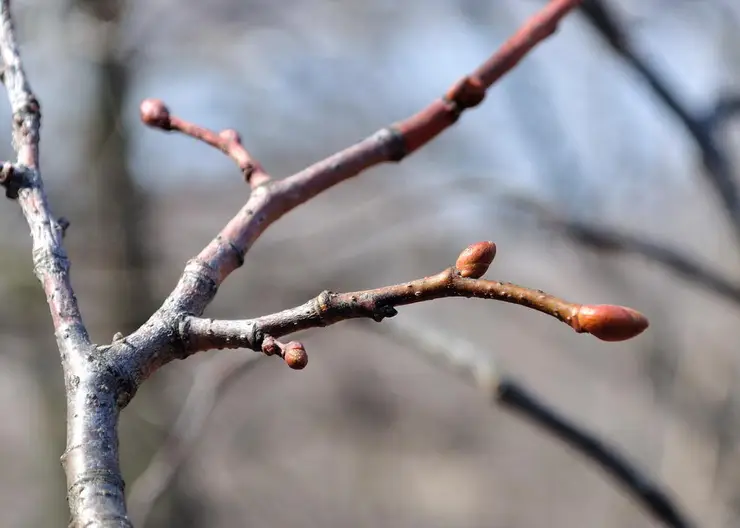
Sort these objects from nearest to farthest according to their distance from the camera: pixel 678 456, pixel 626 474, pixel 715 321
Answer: pixel 626 474 < pixel 678 456 < pixel 715 321

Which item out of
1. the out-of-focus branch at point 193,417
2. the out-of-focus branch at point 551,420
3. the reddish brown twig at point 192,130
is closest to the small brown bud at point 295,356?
the reddish brown twig at point 192,130

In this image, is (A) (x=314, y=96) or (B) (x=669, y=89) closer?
(B) (x=669, y=89)

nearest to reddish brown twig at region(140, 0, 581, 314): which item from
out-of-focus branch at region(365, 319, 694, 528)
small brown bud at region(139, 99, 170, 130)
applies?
small brown bud at region(139, 99, 170, 130)

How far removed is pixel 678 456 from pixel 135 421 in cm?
257

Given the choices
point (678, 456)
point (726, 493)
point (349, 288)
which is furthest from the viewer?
point (349, 288)

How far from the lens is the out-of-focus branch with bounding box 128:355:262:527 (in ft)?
4.61

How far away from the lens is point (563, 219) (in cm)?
159

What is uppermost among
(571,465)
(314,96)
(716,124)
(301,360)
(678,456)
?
(314,96)

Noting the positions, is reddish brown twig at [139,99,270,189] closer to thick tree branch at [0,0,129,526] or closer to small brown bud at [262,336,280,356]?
thick tree branch at [0,0,129,526]

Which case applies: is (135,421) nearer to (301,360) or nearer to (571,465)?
(301,360)

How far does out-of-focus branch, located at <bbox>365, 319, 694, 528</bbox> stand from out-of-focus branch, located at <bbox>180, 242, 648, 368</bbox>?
2.50 ft

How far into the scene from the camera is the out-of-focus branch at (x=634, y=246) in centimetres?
144

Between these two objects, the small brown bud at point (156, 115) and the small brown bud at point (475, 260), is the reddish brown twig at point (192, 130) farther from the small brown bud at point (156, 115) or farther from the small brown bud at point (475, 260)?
the small brown bud at point (475, 260)

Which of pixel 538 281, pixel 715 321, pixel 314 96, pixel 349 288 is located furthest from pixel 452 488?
pixel 314 96
